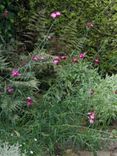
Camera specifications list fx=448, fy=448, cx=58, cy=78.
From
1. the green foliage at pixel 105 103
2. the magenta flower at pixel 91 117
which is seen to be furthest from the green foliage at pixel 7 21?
the magenta flower at pixel 91 117

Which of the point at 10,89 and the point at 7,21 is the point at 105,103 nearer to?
the point at 10,89

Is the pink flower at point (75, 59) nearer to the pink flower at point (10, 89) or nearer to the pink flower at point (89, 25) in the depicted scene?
the pink flower at point (89, 25)

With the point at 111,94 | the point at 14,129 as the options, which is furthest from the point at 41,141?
the point at 111,94

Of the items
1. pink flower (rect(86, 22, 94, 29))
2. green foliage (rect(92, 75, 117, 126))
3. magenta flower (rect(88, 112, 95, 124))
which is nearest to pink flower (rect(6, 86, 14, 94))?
magenta flower (rect(88, 112, 95, 124))

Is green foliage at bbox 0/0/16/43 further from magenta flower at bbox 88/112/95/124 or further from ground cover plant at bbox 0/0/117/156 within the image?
magenta flower at bbox 88/112/95/124

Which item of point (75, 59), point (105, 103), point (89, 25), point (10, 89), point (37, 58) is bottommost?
point (105, 103)

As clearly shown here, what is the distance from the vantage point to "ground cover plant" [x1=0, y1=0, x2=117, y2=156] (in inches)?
169

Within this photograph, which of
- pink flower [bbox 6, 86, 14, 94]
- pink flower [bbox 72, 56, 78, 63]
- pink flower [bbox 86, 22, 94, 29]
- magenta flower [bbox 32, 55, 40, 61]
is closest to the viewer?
pink flower [bbox 6, 86, 14, 94]

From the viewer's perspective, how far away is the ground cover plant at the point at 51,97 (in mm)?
4285

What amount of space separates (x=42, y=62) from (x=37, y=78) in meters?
0.33

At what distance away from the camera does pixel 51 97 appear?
4.61 meters

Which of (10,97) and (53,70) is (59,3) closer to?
(53,70)

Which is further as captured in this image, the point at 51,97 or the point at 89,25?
the point at 89,25

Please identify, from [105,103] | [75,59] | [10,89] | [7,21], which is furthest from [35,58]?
[7,21]
